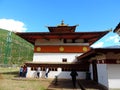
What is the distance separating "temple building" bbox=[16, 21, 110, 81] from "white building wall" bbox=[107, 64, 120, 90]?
360 inches

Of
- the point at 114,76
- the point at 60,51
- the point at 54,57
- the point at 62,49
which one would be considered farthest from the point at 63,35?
the point at 114,76

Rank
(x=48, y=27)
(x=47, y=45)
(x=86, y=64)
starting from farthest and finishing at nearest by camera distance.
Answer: (x=48, y=27)
(x=47, y=45)
(x=86, y=64)

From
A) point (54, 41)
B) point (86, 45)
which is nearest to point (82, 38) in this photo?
point (86, 45)

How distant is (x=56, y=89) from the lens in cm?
1160

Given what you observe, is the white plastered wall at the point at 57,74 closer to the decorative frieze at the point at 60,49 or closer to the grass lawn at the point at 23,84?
the decorative frieze at the point at 60,49

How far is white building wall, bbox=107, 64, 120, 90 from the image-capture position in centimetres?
1076

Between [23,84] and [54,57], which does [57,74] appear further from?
[23,84]

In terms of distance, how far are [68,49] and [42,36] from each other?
165 inches

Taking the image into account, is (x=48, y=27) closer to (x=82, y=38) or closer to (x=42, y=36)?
(x=42, y=36)

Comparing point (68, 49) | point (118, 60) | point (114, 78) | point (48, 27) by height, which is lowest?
point (114, 78)

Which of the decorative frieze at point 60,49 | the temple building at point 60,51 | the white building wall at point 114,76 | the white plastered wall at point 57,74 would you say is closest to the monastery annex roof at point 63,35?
the temple building at point 60,51

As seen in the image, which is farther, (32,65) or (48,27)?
(48,27)

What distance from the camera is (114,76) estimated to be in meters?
10.9

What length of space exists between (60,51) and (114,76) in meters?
11.3
